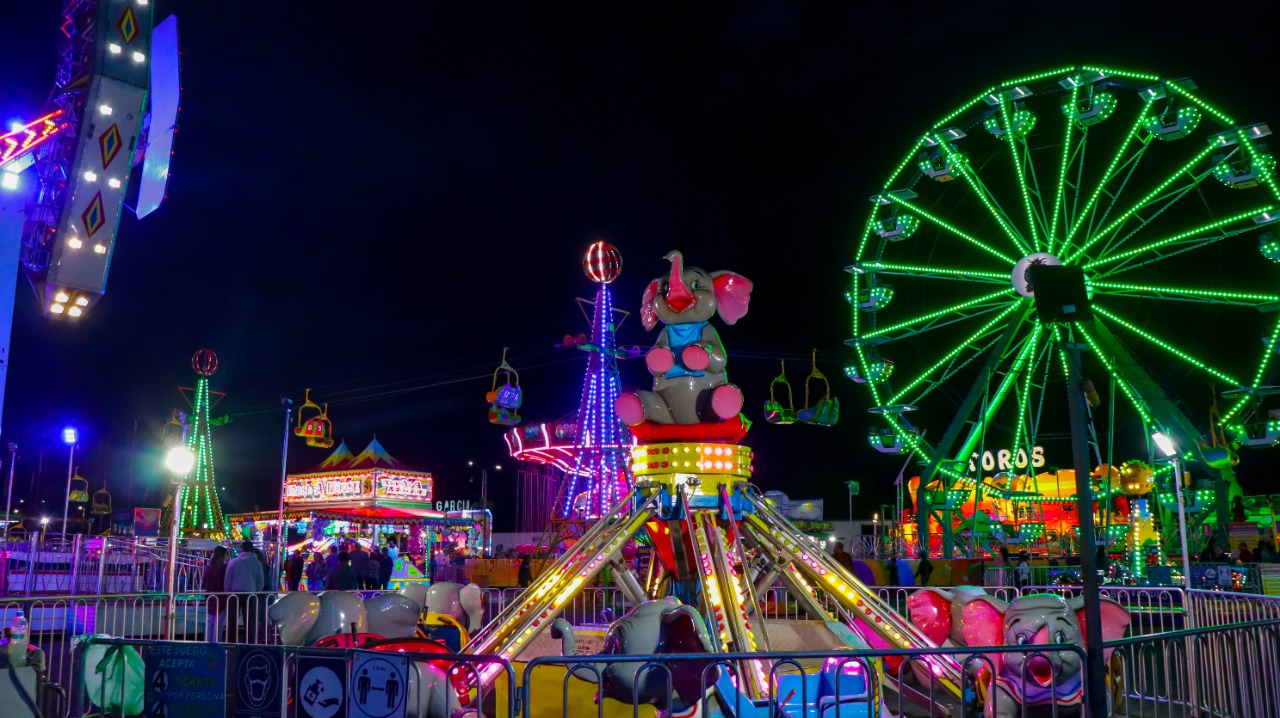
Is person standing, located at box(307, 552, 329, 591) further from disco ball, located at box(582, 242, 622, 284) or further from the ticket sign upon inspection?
the ticket sign

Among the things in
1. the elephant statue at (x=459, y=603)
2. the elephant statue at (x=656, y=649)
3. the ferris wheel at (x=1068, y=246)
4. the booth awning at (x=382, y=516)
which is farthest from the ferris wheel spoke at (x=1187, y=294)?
the booth awning at (x=382, y=516)

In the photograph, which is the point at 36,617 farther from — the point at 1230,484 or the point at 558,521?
the point at 1230,484

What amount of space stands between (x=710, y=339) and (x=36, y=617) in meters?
10.8

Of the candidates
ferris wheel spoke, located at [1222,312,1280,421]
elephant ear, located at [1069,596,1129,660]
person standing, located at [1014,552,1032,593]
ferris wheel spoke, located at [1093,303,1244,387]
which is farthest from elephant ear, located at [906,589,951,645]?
ferris wheel spoke, located at [1093,303,1244,387]

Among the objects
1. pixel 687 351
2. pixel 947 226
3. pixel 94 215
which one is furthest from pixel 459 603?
pixel 947 226

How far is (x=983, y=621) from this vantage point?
794 cm

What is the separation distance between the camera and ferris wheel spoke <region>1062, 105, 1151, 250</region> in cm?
1922

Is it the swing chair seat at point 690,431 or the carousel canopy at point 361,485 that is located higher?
the carousel canopy at point 361,485

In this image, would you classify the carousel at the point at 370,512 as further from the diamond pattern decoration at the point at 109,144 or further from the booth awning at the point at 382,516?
the diamond pattern decoration at the point at 109,144

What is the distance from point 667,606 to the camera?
6570 millimetres

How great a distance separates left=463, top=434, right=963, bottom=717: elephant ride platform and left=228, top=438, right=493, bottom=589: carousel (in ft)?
81.3

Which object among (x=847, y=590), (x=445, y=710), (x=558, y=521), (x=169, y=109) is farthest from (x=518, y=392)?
(x=445, y=710)

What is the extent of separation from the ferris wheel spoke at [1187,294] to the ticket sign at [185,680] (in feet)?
61.2

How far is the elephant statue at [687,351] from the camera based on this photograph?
342 inches
